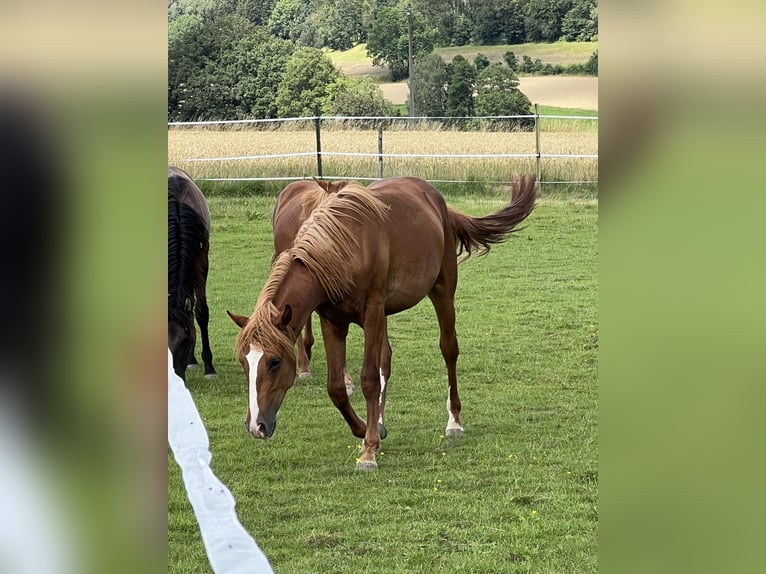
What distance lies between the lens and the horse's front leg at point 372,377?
302 centimetres

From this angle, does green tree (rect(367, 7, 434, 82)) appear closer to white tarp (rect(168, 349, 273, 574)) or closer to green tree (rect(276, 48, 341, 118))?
green tree (rect(276, 48, 341, 118))

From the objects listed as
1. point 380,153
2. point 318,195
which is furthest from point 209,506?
point 380,153

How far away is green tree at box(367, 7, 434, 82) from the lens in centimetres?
1270

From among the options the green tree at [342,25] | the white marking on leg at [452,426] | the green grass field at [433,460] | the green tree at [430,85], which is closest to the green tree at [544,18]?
the green tree at [430,85]

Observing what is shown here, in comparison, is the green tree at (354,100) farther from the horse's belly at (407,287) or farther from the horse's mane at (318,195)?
the horse's belly at (407,287)

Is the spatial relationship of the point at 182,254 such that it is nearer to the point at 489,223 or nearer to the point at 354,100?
the point at 489,223

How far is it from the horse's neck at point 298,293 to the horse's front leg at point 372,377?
0.94ft

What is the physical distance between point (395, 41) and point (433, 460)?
36.7 feet

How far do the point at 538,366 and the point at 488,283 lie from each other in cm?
211

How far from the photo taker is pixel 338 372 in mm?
2939

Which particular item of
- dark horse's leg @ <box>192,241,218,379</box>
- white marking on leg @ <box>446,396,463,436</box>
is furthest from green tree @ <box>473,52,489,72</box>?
white marking on leg @ <box>446,396,463,436</box>

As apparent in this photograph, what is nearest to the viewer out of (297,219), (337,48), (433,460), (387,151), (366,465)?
(366,465)
